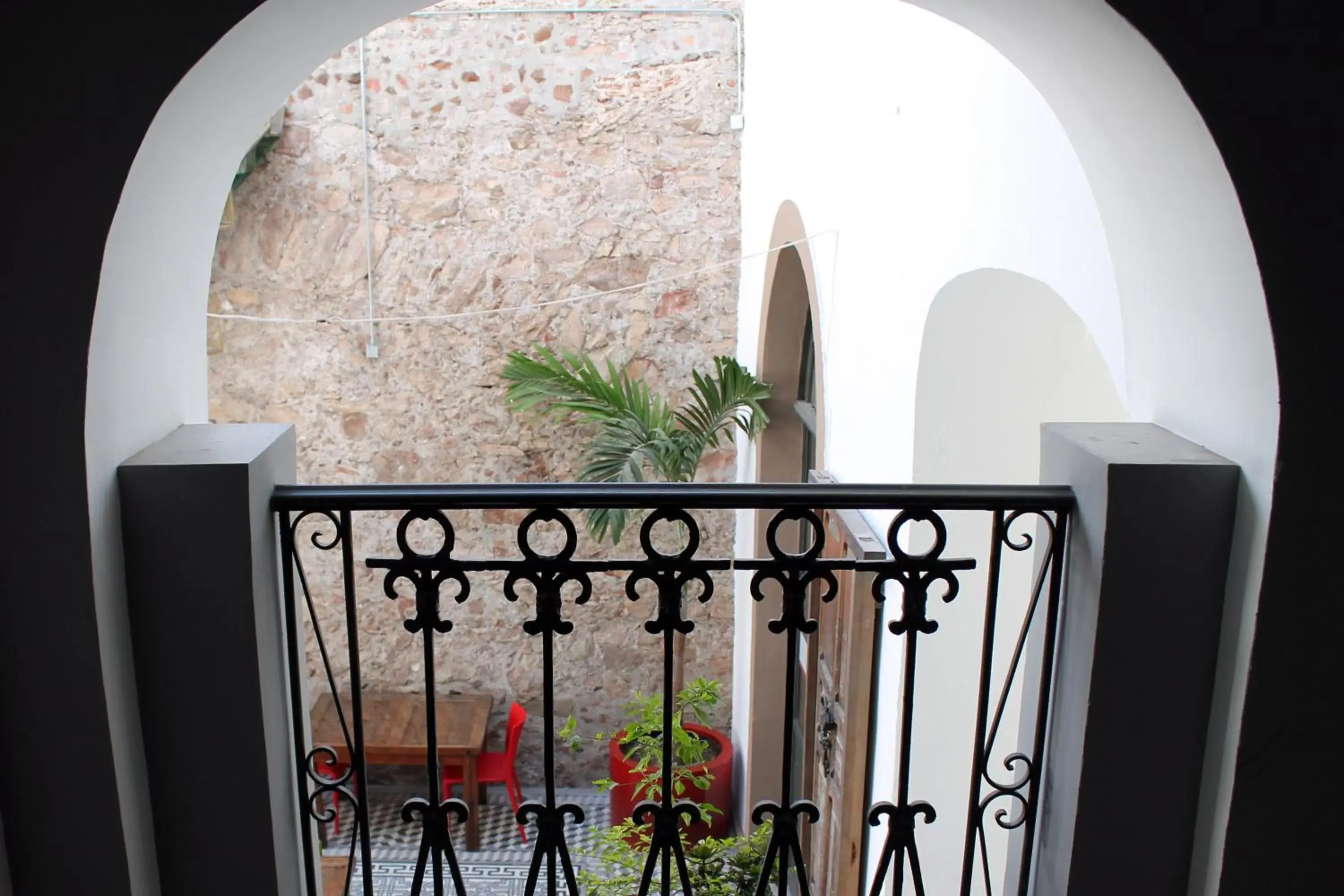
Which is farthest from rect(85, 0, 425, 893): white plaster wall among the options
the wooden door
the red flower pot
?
the red flower pot

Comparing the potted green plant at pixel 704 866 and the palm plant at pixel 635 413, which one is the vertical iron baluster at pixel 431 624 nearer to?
the potted green plant at pixel 704 866

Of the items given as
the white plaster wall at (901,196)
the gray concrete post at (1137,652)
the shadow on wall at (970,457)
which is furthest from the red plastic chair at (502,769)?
the gray concrete post at (1137,652)

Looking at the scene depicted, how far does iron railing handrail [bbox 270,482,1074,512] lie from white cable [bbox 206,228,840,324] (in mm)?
4642

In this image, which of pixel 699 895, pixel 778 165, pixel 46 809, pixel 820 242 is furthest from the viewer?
pixel 778 165

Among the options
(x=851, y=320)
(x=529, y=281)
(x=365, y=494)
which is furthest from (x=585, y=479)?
(x=365, y=494)

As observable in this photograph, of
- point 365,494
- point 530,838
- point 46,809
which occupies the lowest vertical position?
point 530,838

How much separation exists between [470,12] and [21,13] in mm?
5025

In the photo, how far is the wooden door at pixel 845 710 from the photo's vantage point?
3.28m

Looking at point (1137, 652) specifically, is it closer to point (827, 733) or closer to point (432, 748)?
point (432, 748)

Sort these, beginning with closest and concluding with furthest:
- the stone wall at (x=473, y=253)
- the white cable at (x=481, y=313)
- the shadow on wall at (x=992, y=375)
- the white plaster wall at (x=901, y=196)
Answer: the white plaster wall at (x=901, y=196)
the shadow on wall at (x=992, y=375)
the stone wall at (x=473, y=253)
the white cable at (x=481, y=313)

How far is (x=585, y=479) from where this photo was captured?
560cm

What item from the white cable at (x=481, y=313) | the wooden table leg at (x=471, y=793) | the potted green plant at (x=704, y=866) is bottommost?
the wooden table leg at (x=471, y=793)

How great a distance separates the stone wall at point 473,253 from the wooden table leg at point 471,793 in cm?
68

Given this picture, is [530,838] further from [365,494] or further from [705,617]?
[365,494]
